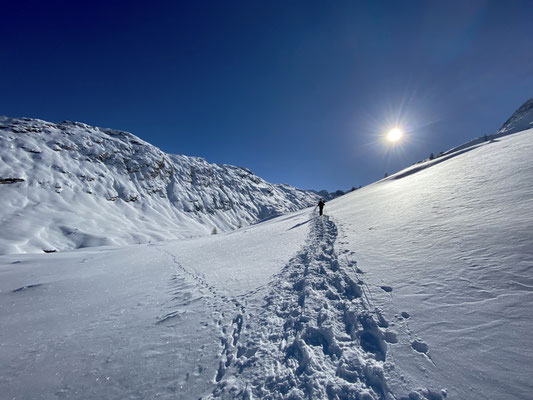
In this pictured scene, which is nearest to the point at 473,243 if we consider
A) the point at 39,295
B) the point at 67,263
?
the point at 39,295

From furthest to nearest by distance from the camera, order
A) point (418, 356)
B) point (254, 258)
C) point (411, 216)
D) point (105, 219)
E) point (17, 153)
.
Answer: point (17, 153)
point (105, 219)
point (254, 258)
point (411, 216)
point (418, 356)

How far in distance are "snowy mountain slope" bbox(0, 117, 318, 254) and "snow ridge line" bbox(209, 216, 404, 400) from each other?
193ft

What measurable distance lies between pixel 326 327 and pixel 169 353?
11.4 ft

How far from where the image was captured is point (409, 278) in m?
5.64

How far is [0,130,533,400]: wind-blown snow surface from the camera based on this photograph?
11.0 feet

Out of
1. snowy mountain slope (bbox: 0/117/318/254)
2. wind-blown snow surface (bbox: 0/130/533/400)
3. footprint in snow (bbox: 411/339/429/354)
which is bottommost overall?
footprint in snow (bbox: 411/339/429/354)

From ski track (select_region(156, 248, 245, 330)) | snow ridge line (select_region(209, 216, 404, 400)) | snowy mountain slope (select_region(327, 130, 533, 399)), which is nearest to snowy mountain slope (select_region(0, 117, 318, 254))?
ski track (select_region(156, 248, 245, 330))

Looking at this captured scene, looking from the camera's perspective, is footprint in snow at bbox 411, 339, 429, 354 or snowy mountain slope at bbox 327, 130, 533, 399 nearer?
snowy mountain slope at bbox 327, 130, 533, 399

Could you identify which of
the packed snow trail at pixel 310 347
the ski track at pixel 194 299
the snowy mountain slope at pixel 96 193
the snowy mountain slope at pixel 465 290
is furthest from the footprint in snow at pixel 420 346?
the snowy mountain slope at pixel 96 193

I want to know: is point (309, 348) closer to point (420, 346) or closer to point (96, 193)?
point (420, 346)

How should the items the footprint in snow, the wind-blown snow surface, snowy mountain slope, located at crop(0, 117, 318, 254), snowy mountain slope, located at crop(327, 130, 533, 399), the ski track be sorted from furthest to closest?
snowy mountain slope, located at crop(0, 117, 318, 254) < the ski track < the footprint in snow < the wind-blown snow surface < snowy mountain slope, located at crop(327, 130, 533, 399)

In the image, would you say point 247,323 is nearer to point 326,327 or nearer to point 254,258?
point 326,327

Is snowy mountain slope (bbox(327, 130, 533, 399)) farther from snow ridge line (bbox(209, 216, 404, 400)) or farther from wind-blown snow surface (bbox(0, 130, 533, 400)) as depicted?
snow ridge line (bbox(209, 216, 404, 400))

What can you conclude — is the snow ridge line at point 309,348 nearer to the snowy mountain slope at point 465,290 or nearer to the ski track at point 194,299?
the snowy mountain slope at point 465,290
